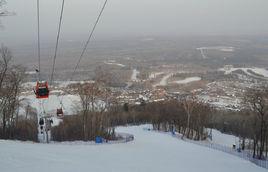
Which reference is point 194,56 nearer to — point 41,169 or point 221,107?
point 221,107

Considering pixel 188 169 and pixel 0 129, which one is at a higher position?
pixel 188 169

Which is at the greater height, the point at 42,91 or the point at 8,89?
the point at 42,91

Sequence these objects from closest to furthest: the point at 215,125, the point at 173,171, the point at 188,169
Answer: the point at 173,171, the point at 188,169, the point at 215,125

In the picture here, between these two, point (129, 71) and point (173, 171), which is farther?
point (129, 71)

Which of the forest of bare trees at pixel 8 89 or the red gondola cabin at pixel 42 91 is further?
the forest of bare trees at pixel 8 89

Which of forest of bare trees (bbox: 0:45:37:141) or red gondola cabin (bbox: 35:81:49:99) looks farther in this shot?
forest of bare trees (bbox: 0:45:37:141)

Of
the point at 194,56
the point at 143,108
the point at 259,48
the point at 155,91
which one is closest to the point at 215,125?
the point at 143,108

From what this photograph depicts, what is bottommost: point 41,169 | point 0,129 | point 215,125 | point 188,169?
point 215,125

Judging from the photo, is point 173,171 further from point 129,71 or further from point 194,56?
point 194,56

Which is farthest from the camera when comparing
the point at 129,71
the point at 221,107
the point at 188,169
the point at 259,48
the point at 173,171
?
the point at 259,48

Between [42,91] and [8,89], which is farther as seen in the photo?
[8,89]
